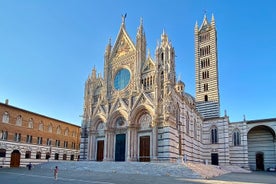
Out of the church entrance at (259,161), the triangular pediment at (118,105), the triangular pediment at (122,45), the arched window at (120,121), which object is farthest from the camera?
the church entrance at (259,161)

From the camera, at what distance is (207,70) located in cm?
5206

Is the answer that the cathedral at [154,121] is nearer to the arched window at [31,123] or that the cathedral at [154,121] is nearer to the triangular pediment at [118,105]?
the triangular pediment at [118,105]

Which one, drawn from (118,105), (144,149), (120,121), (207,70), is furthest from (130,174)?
(207,70)

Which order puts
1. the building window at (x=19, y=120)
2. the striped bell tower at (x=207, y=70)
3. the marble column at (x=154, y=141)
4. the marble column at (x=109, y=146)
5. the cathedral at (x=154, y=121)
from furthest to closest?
the striped bell tower at (x=207, y=70) → the building window at (x=19, y=120) → the marble column at (x=109, y=146) → the cathedral at (x=154, y=121) → the marble column at (x=154, y=141)

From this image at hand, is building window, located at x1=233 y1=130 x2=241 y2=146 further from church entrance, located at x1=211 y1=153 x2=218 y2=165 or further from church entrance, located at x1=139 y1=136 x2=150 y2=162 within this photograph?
church entrance, located at x1=139 y1=136 x2=150 y2=162

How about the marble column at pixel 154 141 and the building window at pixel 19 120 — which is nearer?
the marble column at pixel 154 141

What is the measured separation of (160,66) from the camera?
100ft

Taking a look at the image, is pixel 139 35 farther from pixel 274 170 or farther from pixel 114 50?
pixel 274 170

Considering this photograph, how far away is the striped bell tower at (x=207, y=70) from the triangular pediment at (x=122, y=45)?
72.9 feet

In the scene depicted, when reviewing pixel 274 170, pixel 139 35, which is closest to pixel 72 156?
pixel 139 35

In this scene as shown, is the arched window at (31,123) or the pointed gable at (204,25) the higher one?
the pointed gable at (204,25)

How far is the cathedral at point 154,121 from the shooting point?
28672 millimetres

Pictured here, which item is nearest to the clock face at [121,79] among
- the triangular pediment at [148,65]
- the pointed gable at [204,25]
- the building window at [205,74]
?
the triangular pediment at [148,65]

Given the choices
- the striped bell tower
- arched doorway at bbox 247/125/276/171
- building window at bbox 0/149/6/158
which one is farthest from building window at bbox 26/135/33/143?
→ arched doorway at bbox 247/125/276/171
